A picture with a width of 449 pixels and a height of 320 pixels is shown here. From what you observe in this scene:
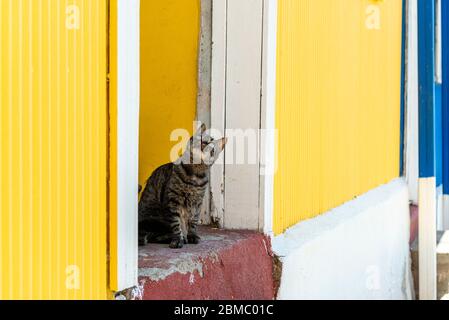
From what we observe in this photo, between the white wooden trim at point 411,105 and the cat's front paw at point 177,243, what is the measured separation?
16.0ft

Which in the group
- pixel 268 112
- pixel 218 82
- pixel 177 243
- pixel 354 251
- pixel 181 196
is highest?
pixel 218 82

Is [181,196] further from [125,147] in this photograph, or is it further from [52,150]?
[52,150]

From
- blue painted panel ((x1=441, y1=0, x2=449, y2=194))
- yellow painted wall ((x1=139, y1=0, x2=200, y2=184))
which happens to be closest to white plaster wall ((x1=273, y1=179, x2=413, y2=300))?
yellow painted wall ((x1=139, y1=0, x2=200, y2=184))

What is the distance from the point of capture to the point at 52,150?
1393 millimetres

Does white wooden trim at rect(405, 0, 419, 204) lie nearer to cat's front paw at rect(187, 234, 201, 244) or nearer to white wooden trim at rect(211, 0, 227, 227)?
white wooden trim at rect(211, 0, 227, 227)

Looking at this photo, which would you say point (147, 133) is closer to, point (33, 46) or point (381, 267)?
point (33, 46)

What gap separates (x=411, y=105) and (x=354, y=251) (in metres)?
3.24

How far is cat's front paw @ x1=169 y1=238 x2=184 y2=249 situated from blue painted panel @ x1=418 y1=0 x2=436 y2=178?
3728 millimetres

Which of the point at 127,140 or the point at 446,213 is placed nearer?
the point at 127,140

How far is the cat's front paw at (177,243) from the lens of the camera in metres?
2.25

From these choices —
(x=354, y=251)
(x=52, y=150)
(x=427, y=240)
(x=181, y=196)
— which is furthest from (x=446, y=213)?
(x=52, y=150)

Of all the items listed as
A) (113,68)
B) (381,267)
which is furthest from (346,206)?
(113,68)

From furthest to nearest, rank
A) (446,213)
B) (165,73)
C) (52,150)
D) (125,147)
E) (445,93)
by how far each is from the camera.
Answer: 1. (446,213)
2. (445,93)
3. (165,73)
4. (125,147)
5. (52,150)

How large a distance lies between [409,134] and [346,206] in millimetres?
2940
